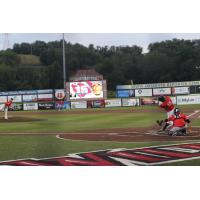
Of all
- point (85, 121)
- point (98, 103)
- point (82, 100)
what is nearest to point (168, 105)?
point (98, 103)

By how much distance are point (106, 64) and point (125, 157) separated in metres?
2.74

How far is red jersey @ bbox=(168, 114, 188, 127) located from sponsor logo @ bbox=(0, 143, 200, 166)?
1.12m

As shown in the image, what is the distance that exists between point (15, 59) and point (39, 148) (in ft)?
8.75

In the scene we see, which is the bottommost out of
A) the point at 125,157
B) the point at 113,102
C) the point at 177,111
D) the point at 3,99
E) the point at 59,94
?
the point at 125,157

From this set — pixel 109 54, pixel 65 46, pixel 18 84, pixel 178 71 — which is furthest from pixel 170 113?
pixel 18 84

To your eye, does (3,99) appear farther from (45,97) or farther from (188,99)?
(188,99)

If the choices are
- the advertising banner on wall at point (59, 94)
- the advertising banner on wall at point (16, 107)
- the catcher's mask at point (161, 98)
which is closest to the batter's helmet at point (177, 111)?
the catcher's mask at point (161, 98)

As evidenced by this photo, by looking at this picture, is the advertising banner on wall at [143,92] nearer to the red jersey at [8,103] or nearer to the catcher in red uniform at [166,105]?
the catcher in red uniform at [166,105]

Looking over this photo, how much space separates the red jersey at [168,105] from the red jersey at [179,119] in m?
0.26

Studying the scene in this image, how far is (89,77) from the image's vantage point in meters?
11.6

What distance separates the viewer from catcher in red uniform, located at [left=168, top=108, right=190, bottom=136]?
11828 millimetres

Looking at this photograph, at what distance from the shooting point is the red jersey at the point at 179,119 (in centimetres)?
1180

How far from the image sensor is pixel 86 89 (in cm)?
1173

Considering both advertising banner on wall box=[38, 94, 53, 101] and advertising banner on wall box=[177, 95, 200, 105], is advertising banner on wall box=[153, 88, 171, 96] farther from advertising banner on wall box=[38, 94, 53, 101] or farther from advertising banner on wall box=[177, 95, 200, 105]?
advertising banner on wall box=[38, 94, 53, 101]
